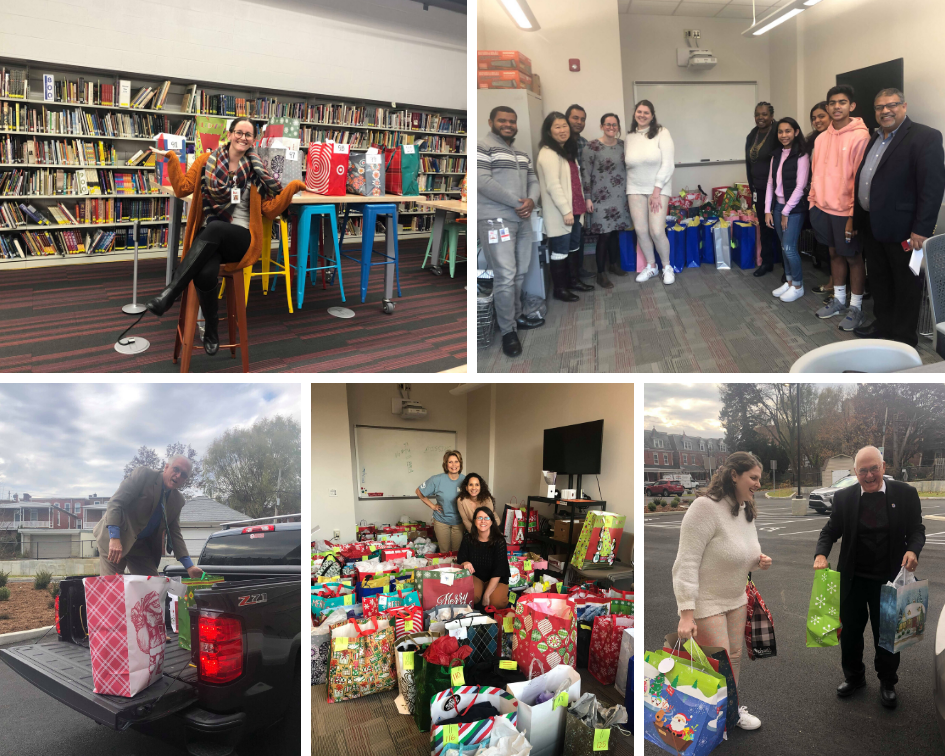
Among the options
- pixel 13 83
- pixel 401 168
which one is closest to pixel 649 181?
pixel 401 168

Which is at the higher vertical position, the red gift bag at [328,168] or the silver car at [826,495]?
the red gift bag at [328,168]

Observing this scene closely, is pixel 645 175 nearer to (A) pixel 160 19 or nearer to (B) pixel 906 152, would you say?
(B) pixel 906 152

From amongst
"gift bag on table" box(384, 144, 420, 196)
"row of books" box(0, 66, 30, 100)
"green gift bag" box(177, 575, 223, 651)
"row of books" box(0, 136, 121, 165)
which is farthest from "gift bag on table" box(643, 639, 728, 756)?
"row of books" box(0, 66, 30, 100)

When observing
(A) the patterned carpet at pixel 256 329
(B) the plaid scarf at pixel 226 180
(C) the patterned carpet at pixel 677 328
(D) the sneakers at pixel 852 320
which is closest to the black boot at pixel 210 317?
(A) the patterned carpet at pixel 256 329

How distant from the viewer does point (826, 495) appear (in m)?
2.13

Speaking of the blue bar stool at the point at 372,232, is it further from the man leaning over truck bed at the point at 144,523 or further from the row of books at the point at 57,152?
the row of books at the point at 57,152

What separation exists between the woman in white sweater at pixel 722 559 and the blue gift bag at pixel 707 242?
0.73 meters

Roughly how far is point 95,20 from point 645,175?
655 cm

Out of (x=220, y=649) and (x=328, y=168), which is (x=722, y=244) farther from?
(x=328, y=168)

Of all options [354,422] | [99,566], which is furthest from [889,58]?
[354,422]

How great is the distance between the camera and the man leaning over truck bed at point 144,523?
6.35ft

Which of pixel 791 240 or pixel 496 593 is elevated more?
pixel 791 240

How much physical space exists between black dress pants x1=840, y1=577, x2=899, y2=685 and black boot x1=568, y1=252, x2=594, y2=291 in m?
1.41

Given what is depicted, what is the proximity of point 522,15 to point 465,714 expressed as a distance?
89.8 inches
